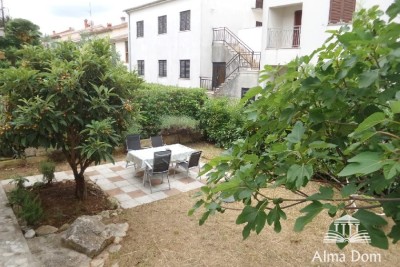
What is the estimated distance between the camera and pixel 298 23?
592 inches

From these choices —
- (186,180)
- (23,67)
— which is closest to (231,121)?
(186,180)

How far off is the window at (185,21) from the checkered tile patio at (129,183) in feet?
44.7

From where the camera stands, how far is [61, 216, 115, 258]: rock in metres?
4.43

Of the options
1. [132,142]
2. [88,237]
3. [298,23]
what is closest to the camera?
[88,237]

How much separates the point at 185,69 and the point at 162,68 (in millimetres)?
2920

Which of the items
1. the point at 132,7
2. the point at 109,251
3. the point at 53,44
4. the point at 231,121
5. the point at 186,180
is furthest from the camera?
the point at 132,7

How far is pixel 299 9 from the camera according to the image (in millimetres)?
14484

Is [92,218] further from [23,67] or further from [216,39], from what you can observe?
[216,39]

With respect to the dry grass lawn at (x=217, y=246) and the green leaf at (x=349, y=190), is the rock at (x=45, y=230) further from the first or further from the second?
the green leaf at (x=349, y=190)

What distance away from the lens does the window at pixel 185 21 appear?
1936 cm

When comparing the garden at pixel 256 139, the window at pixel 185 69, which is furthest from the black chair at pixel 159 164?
Answer: the window at pixel 185 69

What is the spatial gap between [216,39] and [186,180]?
13.7m

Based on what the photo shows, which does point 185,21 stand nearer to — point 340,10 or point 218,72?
point 218,72

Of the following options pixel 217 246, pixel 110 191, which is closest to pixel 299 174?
pixel 217 246
